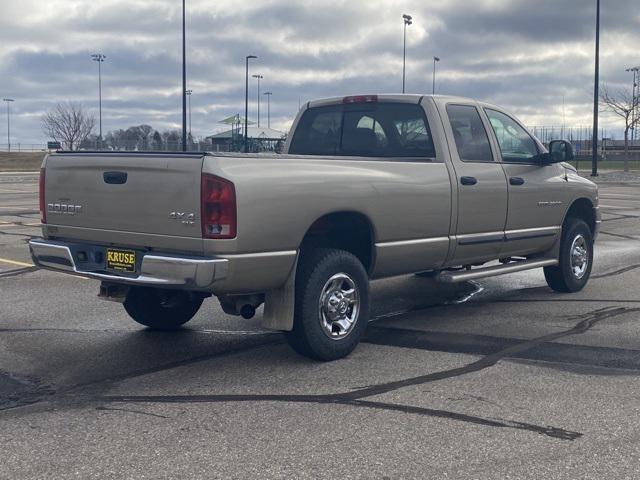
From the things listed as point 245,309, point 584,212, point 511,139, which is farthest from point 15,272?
point 584,212

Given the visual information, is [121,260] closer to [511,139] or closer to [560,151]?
[511,139]

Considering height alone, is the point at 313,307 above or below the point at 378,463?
above

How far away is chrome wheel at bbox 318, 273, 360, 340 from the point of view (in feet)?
19.8

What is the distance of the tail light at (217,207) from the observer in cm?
528

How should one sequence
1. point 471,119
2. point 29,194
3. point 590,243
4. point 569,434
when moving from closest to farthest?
point 569,434 < point 471,119 < point 590,243 < point 29,194

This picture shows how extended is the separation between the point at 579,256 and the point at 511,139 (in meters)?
1.79

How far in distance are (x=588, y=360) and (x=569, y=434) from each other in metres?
1.73

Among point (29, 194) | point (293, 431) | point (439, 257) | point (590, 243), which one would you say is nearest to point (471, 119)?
point (439, 257)

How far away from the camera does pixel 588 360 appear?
6109 mm

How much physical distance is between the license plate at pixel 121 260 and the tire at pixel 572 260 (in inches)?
194

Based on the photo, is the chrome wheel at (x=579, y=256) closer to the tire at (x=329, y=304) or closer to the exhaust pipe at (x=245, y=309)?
the tire at (x=329, y=304)

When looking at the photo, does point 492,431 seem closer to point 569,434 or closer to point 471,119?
point 569,434

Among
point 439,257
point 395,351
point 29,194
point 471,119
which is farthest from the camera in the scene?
point 29,194

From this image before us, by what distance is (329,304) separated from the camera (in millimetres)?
6078
